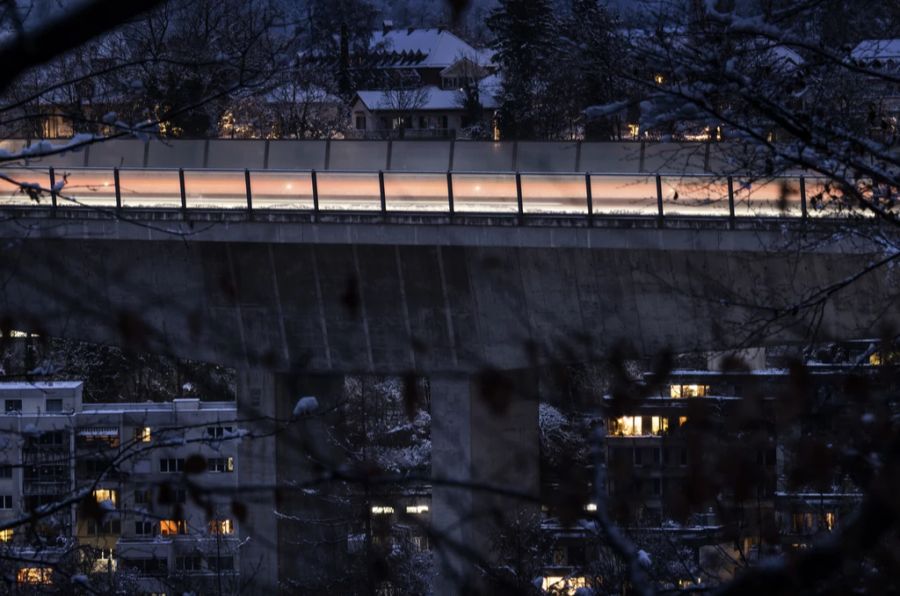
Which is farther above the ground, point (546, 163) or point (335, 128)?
point (335, 128)

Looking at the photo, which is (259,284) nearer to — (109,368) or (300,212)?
(300,212)

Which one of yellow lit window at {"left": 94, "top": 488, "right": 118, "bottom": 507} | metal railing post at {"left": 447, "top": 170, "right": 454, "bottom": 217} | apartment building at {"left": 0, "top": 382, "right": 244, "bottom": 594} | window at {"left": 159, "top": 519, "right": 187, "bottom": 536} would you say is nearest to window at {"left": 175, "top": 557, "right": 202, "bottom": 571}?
apartment building at {"left": 0, "top": 382, "right": 244, "bottom": 594}

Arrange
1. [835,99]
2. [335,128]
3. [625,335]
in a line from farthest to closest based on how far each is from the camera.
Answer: [335,128], [625,335], [835,99]

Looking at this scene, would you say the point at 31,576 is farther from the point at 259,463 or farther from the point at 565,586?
the point at 259,463

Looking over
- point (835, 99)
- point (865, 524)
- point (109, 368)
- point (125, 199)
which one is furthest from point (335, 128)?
point (865, 524)

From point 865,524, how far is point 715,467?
6.11 ft

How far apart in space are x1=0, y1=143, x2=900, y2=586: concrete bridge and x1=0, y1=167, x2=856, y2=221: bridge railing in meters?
0.10

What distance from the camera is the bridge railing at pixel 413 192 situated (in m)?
19.9

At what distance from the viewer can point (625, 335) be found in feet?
63.8

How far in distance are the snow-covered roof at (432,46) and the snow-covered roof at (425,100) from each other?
66.9 feet

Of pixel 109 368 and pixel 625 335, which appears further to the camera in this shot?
pixel 109 368

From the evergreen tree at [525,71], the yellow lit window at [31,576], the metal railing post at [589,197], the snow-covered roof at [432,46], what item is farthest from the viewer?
the snow-covered roof at [432,46]

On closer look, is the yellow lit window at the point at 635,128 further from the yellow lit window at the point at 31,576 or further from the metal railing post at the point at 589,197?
the yellow lit window at the point at 31,576

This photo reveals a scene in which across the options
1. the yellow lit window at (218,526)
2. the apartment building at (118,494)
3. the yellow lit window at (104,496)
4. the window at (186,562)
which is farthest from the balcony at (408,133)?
the yellow lit window at (104,496)
